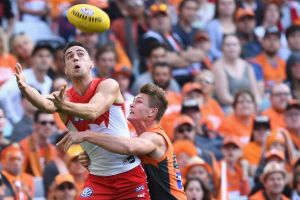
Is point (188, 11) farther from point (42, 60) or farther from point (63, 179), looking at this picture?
point (63, 179)

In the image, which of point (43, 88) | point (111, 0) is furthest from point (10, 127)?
point (111, 0)

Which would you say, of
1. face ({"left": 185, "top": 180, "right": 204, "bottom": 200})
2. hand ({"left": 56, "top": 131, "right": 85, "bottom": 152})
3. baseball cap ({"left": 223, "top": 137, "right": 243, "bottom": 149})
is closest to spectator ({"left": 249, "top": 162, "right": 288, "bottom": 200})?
face ({"left": 185, "top": 180, "right": 204, "bottom": 200})

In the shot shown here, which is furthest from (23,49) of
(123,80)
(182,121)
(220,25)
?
(220,25)

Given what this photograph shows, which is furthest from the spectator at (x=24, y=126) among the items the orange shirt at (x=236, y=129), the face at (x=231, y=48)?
the face at (x=231, y=48)

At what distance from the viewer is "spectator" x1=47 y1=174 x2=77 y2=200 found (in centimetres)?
1387

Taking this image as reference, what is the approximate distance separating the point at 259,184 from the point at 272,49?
14.0 feet

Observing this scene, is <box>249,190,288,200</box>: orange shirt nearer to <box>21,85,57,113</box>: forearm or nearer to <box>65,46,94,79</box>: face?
<box>65,46,94,79</box>: face

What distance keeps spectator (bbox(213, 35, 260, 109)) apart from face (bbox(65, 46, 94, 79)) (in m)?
6.74

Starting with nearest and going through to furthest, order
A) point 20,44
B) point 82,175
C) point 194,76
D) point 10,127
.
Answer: point 82,175
point 10,127
point 20,44
point 194,76

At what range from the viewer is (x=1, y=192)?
1320cm

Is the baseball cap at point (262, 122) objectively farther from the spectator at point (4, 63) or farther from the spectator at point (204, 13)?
the spectator at point (4, 63)

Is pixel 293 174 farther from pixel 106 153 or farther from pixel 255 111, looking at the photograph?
pixel 106 153

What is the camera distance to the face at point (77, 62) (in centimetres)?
1086

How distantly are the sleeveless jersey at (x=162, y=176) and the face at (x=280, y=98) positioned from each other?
606cm
